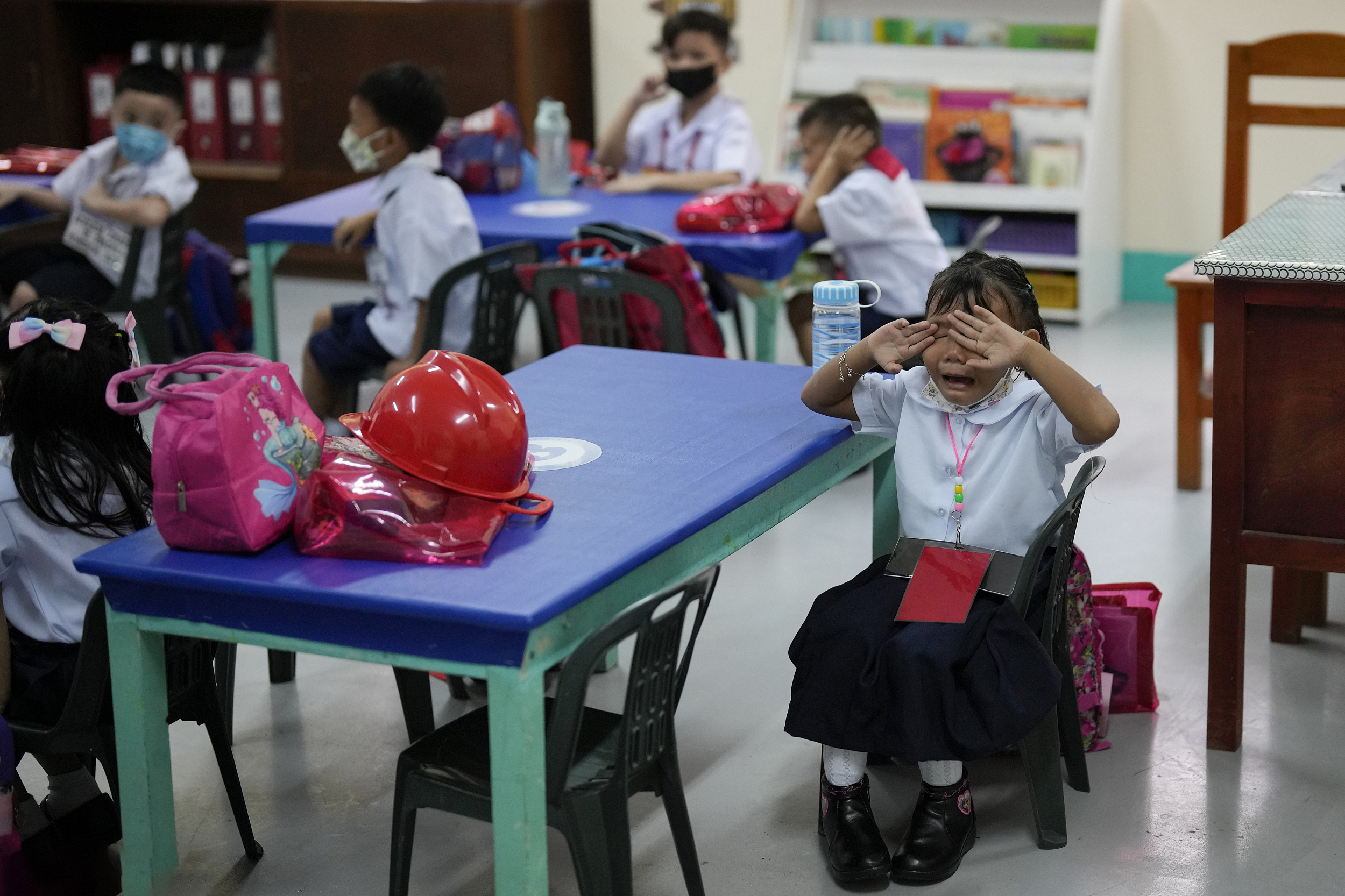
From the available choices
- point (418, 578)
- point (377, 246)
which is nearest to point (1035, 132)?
point (377, 246)

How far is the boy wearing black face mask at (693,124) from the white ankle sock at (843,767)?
8.71ft

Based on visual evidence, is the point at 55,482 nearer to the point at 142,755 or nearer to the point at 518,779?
the point at 142,755

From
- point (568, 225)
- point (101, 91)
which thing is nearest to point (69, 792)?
point (568, 225)

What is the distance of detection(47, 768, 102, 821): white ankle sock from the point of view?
99.7 inches

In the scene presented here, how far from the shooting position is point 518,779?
6.39 feet

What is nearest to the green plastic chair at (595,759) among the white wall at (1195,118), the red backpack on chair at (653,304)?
the red backpack on chair at (653,304)

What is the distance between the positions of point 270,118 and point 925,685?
5328 millimetres

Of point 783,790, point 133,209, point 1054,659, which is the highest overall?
point 133,209

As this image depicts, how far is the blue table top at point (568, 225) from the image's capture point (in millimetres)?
4160

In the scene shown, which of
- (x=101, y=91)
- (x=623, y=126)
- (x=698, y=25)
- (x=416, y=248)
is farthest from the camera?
(x=101, y=91)

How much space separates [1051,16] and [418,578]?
480 cm

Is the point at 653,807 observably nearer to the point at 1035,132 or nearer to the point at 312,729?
the point at 312,729

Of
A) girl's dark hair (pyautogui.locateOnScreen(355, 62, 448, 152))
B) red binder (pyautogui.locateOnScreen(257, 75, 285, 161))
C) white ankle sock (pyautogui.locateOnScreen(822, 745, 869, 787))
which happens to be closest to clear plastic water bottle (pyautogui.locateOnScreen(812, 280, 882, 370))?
white ankle sock (pyautogui.locateOnScreen(822, 745, 869, 787))

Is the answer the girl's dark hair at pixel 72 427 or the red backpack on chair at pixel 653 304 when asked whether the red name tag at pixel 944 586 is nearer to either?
the girl's dark hair at pixel 72 427
